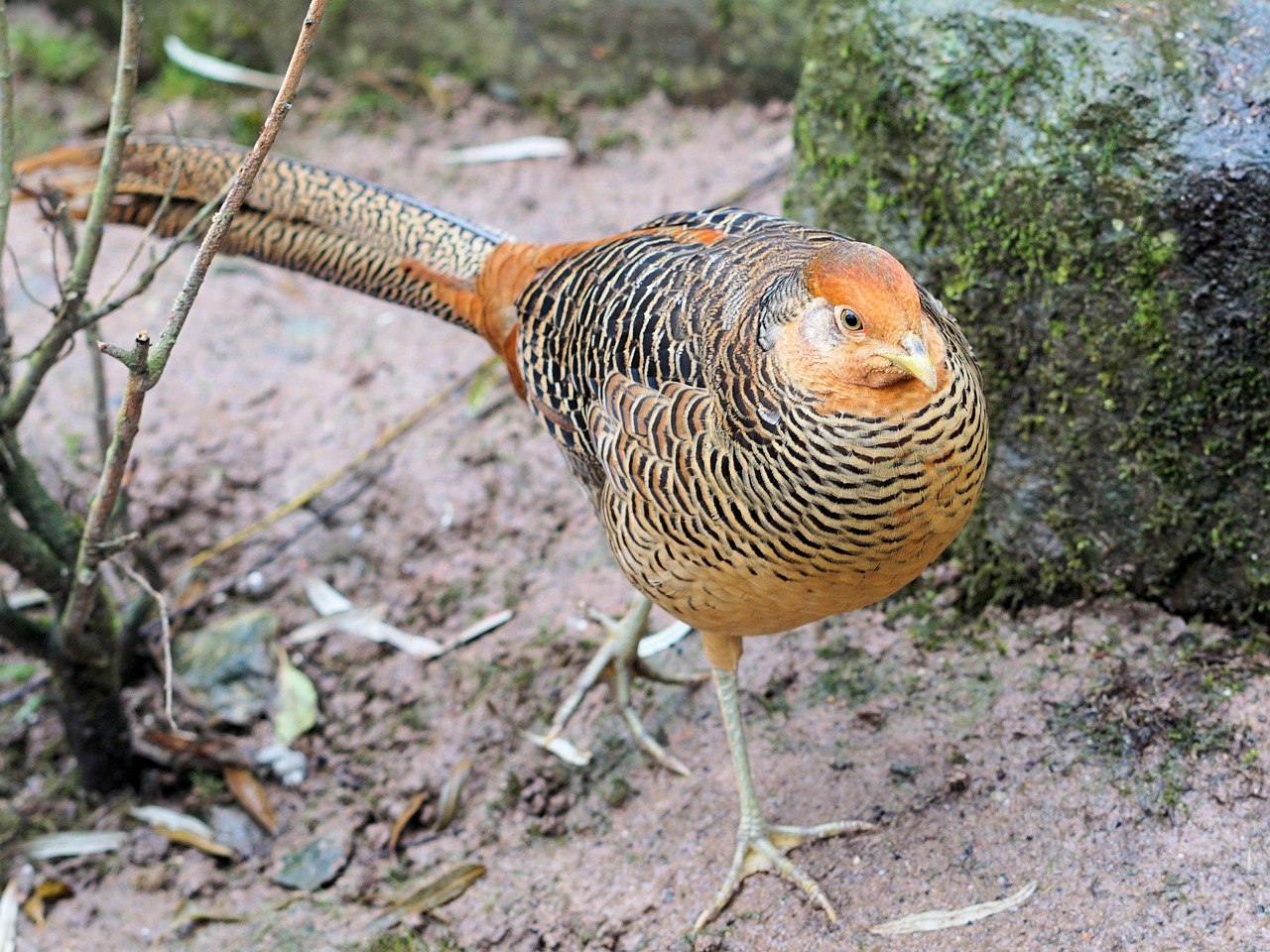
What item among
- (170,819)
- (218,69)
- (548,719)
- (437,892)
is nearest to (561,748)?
(548,719)

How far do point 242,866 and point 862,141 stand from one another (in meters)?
2.72

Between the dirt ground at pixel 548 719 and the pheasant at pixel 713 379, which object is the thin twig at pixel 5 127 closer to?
the pheasant at pixel 713 379

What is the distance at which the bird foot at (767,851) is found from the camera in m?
2.98

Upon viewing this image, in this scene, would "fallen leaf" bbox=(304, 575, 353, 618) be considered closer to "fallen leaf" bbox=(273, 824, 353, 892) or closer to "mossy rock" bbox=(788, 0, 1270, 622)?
"fallen leaf" bbox=(273, 824, 353, 892)

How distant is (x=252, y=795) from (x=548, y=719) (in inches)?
37.0

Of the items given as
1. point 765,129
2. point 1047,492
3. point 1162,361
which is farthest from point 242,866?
point 765,129

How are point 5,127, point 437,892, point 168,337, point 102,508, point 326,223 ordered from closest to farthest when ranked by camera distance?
point 168,337 < point 102,508 < point 5,127 < point 437,892 < point 326,223

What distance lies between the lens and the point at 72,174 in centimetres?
329

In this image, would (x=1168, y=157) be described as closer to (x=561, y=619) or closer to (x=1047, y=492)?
(x=1047, y=492)

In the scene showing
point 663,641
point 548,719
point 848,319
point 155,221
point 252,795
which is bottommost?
point 252,795

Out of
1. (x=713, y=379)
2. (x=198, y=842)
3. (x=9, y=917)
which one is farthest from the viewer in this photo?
Answer: (x=198, y=842)

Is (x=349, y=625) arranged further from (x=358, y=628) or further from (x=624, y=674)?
(x=624, y=674)

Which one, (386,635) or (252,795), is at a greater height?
(386,635)

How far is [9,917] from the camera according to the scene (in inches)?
141
